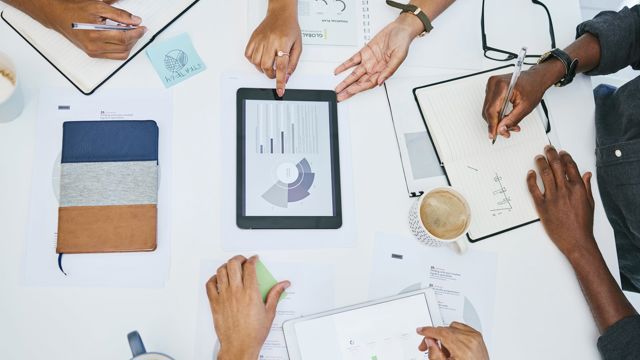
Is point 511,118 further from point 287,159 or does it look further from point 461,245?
point 287,159

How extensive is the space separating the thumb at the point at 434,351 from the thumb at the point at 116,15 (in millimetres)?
790

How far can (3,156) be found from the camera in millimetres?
812

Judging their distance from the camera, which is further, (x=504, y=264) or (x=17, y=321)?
(x=504, y=264)

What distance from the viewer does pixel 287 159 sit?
0.84 metres

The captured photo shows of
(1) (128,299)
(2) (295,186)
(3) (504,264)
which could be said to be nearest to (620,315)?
(3) (504,264)

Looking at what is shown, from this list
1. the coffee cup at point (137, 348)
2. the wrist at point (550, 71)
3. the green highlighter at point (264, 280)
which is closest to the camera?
the coffee cup at point (137, 348)

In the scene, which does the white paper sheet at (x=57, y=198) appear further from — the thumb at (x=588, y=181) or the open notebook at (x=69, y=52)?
the thumb at (x=588, y=181)

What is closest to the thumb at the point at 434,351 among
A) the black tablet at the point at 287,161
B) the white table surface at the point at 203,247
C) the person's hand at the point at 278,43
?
the white table surface at the point at 203,247

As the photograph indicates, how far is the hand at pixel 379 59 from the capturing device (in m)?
0.90

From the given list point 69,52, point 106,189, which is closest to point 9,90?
point 69,52

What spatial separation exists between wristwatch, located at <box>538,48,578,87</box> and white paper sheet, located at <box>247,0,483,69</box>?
129 mm

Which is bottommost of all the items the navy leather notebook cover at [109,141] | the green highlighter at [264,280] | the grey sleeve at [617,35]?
the green highlighter at [264,280]

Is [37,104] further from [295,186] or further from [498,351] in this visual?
[498,351]

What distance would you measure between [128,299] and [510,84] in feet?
2.56
